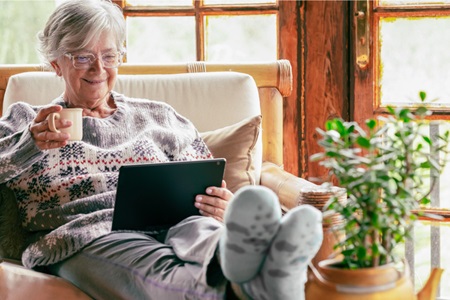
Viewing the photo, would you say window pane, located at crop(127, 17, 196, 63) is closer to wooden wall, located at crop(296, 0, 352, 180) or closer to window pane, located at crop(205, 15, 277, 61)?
window pane, located at crop(205, 15, 277, 61)

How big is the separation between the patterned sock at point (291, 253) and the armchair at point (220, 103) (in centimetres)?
78

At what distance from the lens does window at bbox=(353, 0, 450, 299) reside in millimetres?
2859

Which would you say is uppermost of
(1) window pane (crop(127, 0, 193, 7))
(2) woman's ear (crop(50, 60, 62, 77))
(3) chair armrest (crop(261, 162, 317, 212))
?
(1) window pane (crop(127, 0, 193, 7))

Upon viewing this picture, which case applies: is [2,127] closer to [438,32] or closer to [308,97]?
[308,97]

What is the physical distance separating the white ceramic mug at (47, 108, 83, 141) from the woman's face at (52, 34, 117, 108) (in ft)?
1.03

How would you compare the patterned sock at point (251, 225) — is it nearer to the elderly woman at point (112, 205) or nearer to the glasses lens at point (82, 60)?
the elderly woman at point (112, 205)

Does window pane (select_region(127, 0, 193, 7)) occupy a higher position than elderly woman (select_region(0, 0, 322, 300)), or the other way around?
window pane (select_region(127, 0, 193, 7))

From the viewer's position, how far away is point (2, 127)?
2.07 m

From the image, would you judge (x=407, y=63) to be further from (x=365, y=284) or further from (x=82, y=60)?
(x=365, y=284)

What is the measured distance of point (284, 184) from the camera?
2.29 meters

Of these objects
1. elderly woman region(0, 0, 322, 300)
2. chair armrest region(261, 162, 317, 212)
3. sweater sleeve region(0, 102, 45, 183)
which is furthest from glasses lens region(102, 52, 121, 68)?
chair armrest region(261, 162, 317, 212)

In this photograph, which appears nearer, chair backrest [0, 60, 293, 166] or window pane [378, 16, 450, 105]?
chair backrest [0, 60, 293, 166]

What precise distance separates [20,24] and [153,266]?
184 centimetres

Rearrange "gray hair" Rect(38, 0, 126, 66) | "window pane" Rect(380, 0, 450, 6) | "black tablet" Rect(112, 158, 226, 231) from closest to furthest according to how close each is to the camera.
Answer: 1. "black tablet" Rect(112, 158, 226, 231)
2. "gray hair" Rect(38, 0, 126, 66)
3. "window pane" Rect(380, 0, 450, 6)
